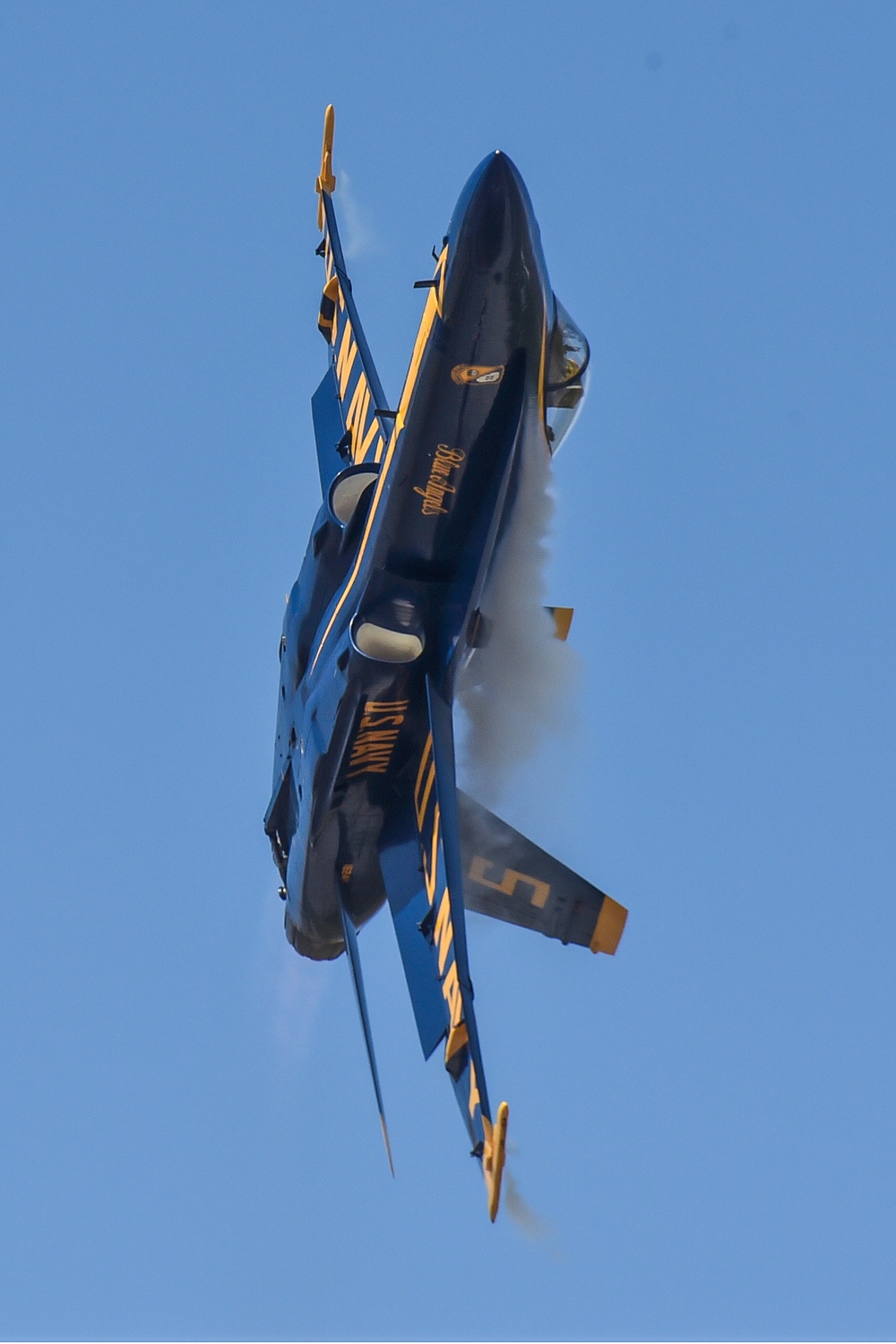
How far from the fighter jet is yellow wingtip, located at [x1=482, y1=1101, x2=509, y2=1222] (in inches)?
1.2

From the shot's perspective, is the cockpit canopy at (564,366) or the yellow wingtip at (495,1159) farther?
the cockpit canopy at (564,366)

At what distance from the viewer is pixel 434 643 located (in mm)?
20344

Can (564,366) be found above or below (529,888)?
above

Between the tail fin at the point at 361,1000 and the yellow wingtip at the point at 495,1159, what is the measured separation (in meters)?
2.80

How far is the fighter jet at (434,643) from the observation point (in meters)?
18.5

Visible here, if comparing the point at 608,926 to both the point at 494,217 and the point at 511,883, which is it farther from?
the point at 494,217

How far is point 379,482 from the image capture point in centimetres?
2020

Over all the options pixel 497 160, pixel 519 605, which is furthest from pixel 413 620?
pixel 497 160

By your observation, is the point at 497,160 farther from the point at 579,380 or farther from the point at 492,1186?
the point at 492,1186

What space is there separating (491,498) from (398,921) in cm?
476

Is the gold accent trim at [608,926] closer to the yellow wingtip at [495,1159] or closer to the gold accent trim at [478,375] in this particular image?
the yellow wingtip at [495,1159]

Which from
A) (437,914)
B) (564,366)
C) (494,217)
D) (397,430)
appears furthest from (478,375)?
(437,914)

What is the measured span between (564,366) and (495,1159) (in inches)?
297

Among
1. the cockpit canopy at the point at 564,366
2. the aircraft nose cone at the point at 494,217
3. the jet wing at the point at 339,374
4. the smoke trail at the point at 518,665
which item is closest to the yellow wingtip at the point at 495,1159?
the smoke trail at the point at 518,665
